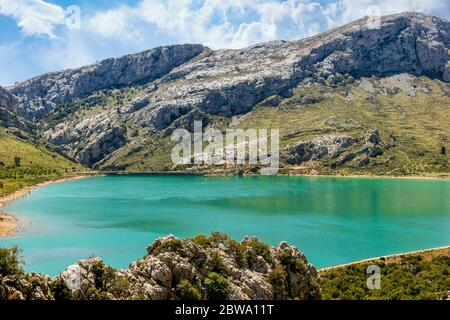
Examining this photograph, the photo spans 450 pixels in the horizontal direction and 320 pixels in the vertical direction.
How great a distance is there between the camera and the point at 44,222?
113 metres

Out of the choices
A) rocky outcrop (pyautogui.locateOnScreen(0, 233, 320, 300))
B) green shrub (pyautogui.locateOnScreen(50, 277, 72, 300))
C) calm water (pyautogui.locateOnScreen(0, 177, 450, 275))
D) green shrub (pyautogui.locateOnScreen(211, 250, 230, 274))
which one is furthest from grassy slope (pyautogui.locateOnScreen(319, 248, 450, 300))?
green shrub (pyautogui.locateOnScreen(50, 277, 72, 300))

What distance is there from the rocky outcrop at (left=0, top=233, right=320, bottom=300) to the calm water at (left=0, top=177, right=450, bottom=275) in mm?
26229

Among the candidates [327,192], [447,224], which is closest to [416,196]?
[327,192]

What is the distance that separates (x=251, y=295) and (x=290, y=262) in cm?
982

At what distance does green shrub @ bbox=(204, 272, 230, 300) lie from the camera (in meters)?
41.3

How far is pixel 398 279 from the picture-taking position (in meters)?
60.2

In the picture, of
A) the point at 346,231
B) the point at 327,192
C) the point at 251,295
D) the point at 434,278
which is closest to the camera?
the point at 251,295

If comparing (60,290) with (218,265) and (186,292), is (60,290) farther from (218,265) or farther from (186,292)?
(218,265)

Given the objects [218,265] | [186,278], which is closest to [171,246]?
[186,278]

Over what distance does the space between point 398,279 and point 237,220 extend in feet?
199

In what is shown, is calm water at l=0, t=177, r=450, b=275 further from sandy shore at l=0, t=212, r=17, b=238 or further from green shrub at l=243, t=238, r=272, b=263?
green shrub at l=243, t=238, r=272, b=263
